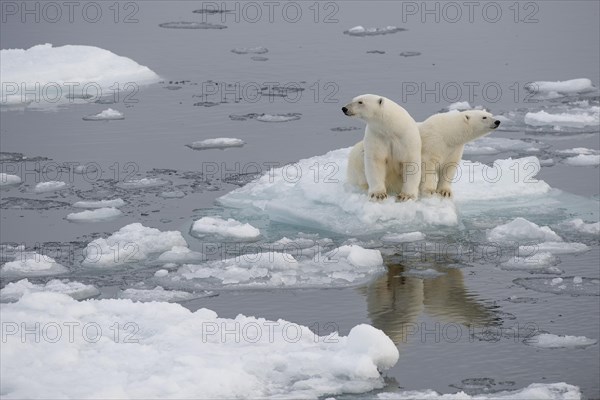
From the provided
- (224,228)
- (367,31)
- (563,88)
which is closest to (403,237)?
(224,228)

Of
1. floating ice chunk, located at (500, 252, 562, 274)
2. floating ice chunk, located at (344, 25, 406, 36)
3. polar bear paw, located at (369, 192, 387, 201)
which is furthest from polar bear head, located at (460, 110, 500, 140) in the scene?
floating ice chunk, located at (344, 25, 406, 36)

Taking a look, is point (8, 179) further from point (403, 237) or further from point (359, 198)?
point (403, 237)

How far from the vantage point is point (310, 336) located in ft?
25.3

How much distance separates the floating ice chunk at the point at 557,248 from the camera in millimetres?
9664

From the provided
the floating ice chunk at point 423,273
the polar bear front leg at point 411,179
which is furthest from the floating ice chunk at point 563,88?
the floating ice chunk at point 423,273

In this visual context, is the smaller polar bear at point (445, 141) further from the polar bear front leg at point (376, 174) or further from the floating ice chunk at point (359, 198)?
the polar bear front leg at point (376, 174)

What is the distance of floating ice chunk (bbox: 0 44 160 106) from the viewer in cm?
1698

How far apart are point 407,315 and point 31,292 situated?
246cm

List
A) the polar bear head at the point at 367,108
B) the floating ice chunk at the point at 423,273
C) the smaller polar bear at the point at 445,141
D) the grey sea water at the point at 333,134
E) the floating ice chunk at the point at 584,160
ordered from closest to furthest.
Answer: the grey sea water at the point at 333,134 → the floating ice chunk at the point at 423,273 → the polar bear head at the point at 367,108 → the smaller polar bear at the point at 445,141 → the floating ice chunk at the point at 584,160

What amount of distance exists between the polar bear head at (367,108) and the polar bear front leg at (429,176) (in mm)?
620

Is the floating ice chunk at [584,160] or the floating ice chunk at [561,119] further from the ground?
the floating ice chunk at [561,119]

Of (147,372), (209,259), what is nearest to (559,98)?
(209,259)

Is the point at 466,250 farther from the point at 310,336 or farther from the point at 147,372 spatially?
the point at 147,372

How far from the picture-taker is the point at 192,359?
715 centimetres
